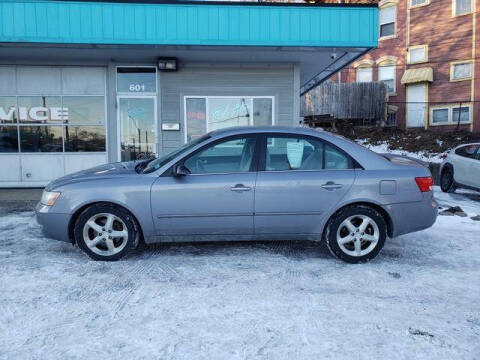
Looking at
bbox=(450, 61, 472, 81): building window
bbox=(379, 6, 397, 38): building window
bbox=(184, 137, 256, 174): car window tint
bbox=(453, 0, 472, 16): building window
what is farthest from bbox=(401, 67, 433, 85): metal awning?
bbox=(184, 137, 256, 174): car window tint

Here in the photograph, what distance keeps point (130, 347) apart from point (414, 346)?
77.1 inches

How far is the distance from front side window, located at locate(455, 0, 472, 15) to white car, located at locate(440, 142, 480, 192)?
1473cm

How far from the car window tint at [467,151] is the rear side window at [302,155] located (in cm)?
710

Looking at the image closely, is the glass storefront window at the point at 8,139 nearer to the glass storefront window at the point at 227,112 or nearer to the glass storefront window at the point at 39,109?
the glass storefront window at the point at 39,109

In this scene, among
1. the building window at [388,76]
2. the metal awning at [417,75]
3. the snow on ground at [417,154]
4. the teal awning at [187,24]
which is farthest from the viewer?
the building window at [388,76]

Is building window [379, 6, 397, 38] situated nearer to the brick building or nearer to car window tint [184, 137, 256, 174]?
the brick building

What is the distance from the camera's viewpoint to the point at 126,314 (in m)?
3.21

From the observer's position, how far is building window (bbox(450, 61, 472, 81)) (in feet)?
70.1

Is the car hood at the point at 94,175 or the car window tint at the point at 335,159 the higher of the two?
the car window tint at the point at 335,159

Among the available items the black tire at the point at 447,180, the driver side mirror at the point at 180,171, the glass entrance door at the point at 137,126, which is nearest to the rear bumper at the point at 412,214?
the driver side mirror at the point at 180,171

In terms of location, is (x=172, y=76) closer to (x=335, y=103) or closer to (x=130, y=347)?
(x=130, y=347)

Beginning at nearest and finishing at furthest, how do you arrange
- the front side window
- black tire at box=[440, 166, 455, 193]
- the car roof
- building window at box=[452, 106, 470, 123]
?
1. the car roof
2. black tire at box=[440, 166, 455, 193]
3. the front side window
4. building window at box=[452, 106, 470, 123]

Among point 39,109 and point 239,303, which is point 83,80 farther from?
point 239,303

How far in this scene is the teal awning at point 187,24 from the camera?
25.6 feet
